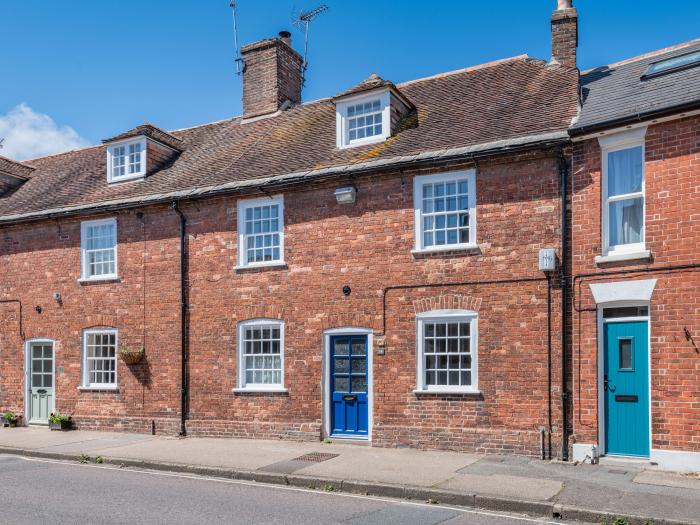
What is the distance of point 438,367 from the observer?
13.6 m

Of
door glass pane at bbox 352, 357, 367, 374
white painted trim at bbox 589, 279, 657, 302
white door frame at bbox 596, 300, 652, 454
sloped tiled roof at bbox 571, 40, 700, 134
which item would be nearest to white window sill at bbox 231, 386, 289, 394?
door glass pane at bbox 352, 357, 367, 374

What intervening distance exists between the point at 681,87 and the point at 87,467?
12.4m

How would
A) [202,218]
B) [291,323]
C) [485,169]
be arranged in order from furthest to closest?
[202,218]
[291,323]
[485,169]

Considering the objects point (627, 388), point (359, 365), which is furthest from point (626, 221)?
point (359, 365)

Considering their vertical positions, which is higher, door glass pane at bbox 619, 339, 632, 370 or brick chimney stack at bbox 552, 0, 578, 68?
brick chimney stack at bbox 552, 0, 578, 68

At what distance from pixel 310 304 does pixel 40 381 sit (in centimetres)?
847

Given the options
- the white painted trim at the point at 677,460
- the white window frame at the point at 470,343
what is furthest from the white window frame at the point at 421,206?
the white painted trim at the point at 677,460

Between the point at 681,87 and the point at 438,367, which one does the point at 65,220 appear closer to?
the point at 438,367

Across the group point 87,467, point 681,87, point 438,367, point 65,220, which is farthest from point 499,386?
point 65,220

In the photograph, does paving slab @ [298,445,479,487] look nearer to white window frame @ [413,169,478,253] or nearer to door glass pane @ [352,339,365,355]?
door glass pane @ [352,339,365,355]

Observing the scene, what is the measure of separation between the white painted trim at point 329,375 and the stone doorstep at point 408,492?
3300 mm

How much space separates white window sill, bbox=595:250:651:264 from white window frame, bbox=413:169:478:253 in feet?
7.58

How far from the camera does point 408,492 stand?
9961 mm

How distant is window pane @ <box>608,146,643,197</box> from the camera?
473 inches
